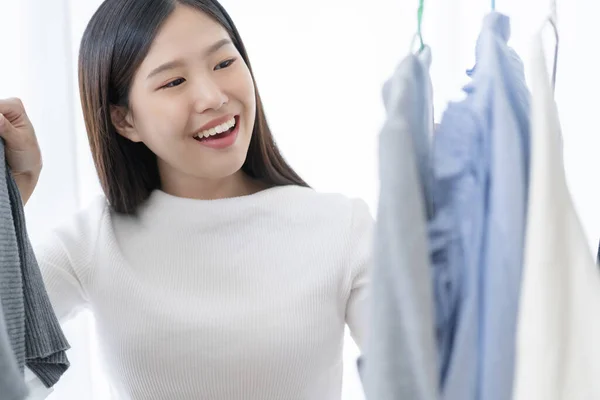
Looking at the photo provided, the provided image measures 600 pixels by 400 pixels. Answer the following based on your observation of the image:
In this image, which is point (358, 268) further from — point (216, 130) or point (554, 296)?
point (554, 296)

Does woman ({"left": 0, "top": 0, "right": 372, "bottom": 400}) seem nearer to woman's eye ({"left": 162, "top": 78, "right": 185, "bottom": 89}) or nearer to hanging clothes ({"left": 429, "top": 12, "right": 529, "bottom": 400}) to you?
woman's eye ({"left": 162, "top": 78, "right": 185, "bottom": 89})

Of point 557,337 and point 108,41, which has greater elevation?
point 108,41

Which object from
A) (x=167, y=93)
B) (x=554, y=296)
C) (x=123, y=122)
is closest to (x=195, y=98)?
(x=167, y=93)

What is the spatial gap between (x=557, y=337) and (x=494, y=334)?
5 cm

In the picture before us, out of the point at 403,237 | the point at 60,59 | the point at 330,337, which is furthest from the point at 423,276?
the point at 60,59

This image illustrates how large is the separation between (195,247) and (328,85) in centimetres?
52

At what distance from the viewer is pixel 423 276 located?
0.53 metres

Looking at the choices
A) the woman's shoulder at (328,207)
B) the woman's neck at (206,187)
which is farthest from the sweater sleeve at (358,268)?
the woman's neck at (206,187)

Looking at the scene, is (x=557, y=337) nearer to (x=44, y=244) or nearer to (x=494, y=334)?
(x=494, y=334)

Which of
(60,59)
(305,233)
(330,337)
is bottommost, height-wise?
(330,337)

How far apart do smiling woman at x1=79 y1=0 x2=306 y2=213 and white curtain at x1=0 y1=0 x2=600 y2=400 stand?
0.98 ft

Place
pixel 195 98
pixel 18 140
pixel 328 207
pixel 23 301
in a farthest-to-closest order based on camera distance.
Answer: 1. pixel 328 207
2. pixel 195 98
3. pixel 18 140
4. pixel 23 301

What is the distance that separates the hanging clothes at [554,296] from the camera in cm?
52

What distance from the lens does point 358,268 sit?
106cm
